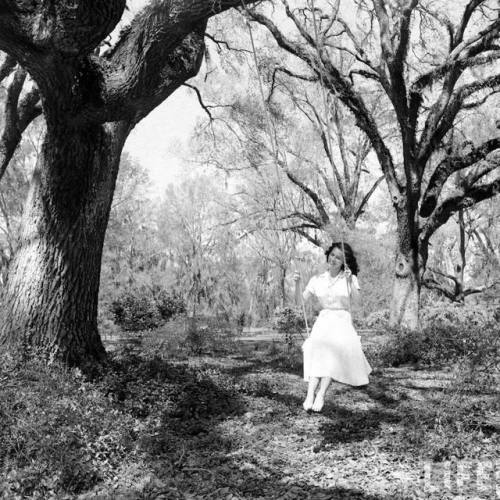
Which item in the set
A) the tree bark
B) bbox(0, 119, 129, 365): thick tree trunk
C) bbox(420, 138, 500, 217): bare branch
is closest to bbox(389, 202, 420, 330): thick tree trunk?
the tree bark

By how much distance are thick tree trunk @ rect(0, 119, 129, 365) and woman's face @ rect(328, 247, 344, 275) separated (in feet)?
9.37

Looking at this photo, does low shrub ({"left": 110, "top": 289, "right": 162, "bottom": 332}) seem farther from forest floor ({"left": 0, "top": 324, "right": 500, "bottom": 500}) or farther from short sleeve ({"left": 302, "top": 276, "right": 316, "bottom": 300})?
short sleeve ({"left": 302, "top": 276, "right": 316, "bottom": 300})

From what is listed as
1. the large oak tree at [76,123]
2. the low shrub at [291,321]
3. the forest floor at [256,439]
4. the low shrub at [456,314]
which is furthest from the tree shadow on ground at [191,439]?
the low shrub at [291,321]

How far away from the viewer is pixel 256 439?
16.5 ft

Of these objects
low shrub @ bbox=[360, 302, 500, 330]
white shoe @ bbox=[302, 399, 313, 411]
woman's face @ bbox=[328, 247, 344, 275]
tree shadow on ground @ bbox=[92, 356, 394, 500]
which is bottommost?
tree shadow on ground @ bbox=[92, 356, 394, 500]

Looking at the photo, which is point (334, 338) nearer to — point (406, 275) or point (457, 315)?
point (406, 275)

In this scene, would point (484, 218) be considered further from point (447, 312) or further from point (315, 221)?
point (447, 312)

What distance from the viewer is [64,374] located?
17.9 ft

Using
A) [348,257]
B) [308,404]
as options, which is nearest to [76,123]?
[348,257]

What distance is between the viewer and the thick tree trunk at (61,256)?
18.9 feet

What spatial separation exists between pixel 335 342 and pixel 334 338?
0.04m

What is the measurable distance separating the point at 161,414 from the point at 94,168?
2925 mm

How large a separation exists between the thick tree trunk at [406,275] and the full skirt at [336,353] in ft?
24.5

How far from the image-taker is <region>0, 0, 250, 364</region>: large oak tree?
454 cm
